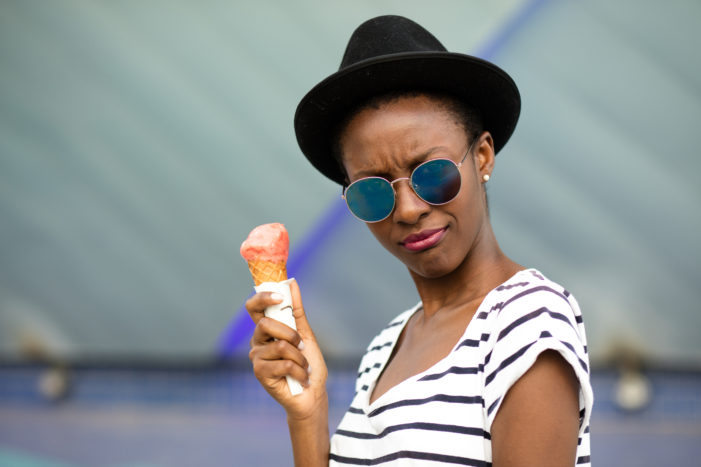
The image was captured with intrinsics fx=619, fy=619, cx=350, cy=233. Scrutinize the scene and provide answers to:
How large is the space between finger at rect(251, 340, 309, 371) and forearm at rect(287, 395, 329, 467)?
0.79ft

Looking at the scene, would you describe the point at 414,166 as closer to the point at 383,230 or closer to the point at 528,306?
the point at 383,230

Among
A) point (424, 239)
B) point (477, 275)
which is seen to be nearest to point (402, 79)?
point (424, 239)

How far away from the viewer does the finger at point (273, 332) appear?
4.38 feet

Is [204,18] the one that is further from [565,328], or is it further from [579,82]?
[565,328]

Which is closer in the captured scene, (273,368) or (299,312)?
(273,368)

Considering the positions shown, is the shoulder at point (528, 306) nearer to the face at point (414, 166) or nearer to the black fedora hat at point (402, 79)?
the face at point (414, 166)

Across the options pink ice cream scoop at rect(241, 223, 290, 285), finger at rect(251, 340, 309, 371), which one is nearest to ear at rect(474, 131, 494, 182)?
pink ice cream scoop at rect(241, 223, 290, 285)

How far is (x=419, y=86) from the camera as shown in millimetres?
1442

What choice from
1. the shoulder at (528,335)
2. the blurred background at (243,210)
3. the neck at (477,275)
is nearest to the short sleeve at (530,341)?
the shoulder at (528,335)

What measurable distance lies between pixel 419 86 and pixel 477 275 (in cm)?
47

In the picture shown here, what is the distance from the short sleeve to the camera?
3.53 ft

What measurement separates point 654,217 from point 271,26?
3889mm

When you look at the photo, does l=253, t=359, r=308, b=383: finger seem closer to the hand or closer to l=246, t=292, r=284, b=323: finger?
the hand

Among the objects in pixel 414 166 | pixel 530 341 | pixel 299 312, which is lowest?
pixel 530 341
